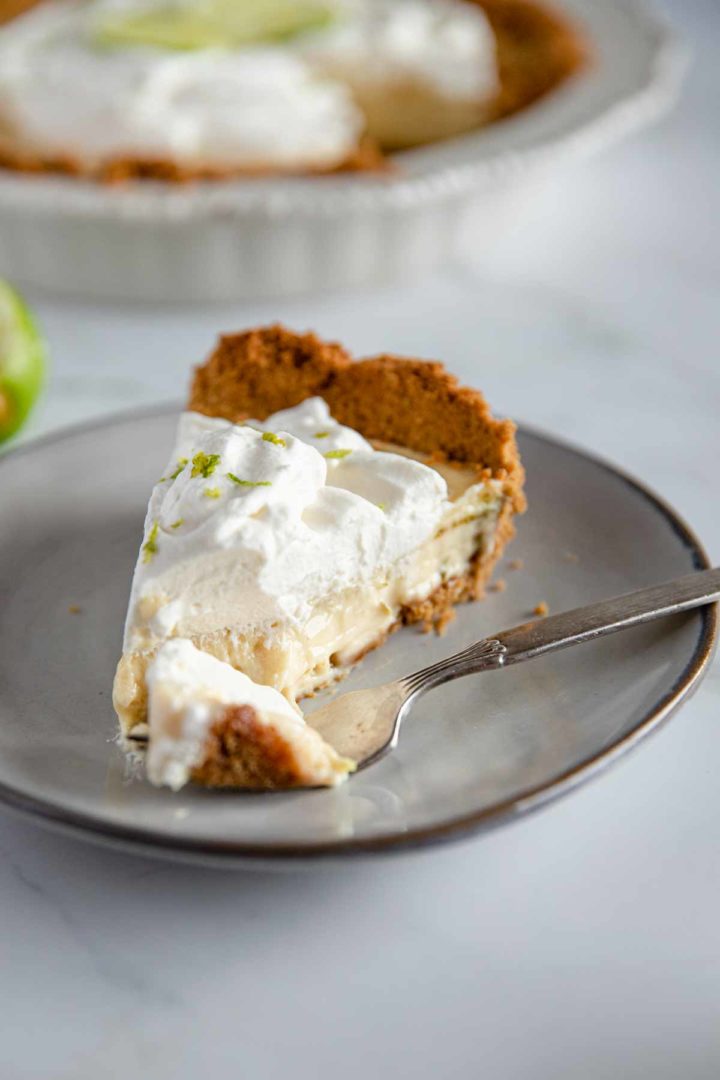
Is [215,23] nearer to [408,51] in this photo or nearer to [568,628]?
[408,51]

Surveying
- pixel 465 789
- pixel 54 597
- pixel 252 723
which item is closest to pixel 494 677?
pixel 465 789

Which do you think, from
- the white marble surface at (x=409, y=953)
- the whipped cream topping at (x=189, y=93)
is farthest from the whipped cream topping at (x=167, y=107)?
the white marble surface at (x=409, y=953)

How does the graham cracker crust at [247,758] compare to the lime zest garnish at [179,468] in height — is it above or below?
below

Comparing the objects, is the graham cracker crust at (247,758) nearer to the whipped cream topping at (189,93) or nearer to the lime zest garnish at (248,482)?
the lime zest garnish at (248,482)

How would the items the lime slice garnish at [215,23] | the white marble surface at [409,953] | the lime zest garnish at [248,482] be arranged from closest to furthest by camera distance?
the white marble surface at [409,953] → the lime zest garnish at [248,482] → the lime slice garnish at [215,23]

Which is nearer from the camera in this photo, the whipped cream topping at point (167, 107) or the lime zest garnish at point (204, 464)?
Answer: the lime zest garnish at point (204, 464)

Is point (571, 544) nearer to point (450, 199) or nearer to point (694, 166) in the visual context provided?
point (450, 199)

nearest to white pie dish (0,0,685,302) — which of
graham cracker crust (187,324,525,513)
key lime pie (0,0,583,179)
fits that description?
key lime pie (0,0,583,179)

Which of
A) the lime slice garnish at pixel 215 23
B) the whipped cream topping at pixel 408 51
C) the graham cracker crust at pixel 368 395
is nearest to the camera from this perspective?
the graham cracker crust at pixel 368 395

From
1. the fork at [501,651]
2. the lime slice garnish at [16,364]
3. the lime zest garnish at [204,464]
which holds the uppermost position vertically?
the lime zest garnish at [204,464]
